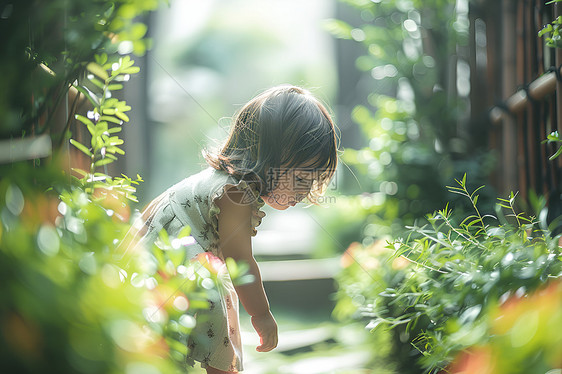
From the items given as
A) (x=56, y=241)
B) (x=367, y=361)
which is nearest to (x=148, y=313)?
(x=56, y=241)

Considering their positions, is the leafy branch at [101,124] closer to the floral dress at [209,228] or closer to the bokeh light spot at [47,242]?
the floral dress at [209,228]

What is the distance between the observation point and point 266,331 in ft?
3.12

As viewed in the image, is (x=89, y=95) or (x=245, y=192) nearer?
(x=89, y=95)

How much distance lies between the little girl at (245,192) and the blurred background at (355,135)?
0.08 m

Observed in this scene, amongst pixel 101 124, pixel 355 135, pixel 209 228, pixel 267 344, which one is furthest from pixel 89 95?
pixel 355 135

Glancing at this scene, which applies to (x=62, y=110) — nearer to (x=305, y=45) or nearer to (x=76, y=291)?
(x=76, y=291)

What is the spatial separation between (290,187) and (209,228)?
22 centimetres

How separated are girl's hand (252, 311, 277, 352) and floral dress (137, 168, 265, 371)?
0.23 feet

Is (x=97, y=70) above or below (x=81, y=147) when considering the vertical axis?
above

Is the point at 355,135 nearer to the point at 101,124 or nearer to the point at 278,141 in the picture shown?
the point at 278,141

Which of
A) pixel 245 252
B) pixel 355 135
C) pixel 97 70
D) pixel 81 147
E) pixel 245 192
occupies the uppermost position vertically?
pixel 97 70

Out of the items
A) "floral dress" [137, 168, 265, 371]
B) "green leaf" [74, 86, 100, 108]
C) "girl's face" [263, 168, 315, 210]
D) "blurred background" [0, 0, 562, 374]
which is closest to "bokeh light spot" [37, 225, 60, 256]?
"blurred background" [0, 0, 562, 374]

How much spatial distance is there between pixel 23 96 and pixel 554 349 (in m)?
0.47

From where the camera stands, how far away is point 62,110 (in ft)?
2.30
